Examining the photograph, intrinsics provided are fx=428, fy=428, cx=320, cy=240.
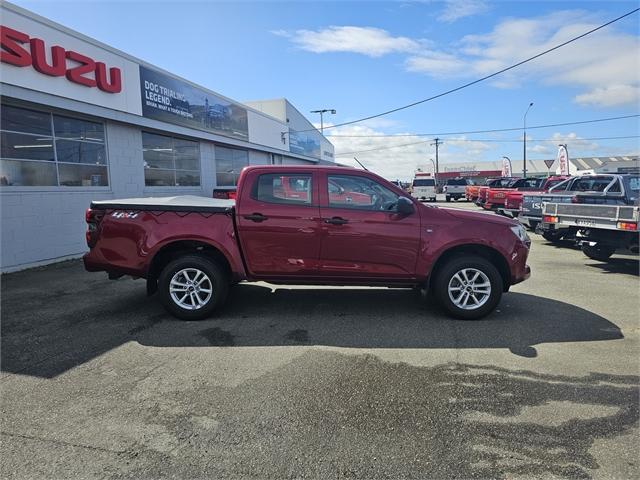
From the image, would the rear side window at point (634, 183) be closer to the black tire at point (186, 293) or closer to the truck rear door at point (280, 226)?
the truck rear door at point (280, 226)

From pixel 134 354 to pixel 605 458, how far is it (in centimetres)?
408

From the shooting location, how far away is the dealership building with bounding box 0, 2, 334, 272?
28.2 feet

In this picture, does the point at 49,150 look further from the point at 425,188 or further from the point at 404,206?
the point at 425,188

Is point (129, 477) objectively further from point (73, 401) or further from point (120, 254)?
point (120, 254)

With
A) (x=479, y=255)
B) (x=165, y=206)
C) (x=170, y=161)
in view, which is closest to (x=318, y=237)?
(x=165, y=206)

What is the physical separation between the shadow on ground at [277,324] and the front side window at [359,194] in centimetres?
144

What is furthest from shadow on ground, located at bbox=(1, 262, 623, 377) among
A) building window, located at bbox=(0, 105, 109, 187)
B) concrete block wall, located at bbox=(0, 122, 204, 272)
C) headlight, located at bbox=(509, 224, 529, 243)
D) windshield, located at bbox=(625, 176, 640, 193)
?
windshield, located at bbox=(625, 176, 640, 193)

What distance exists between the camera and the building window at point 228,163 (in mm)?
18328

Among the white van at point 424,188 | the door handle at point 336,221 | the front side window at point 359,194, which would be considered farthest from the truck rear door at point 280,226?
the white van at point 424,188

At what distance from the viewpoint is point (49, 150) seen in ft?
31.4

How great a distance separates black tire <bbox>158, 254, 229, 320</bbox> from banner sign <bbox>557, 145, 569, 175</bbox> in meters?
37.9

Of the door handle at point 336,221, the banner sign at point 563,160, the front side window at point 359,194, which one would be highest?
the banner sign at point 563,160

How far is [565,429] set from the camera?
3.02m

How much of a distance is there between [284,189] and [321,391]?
107 inches
